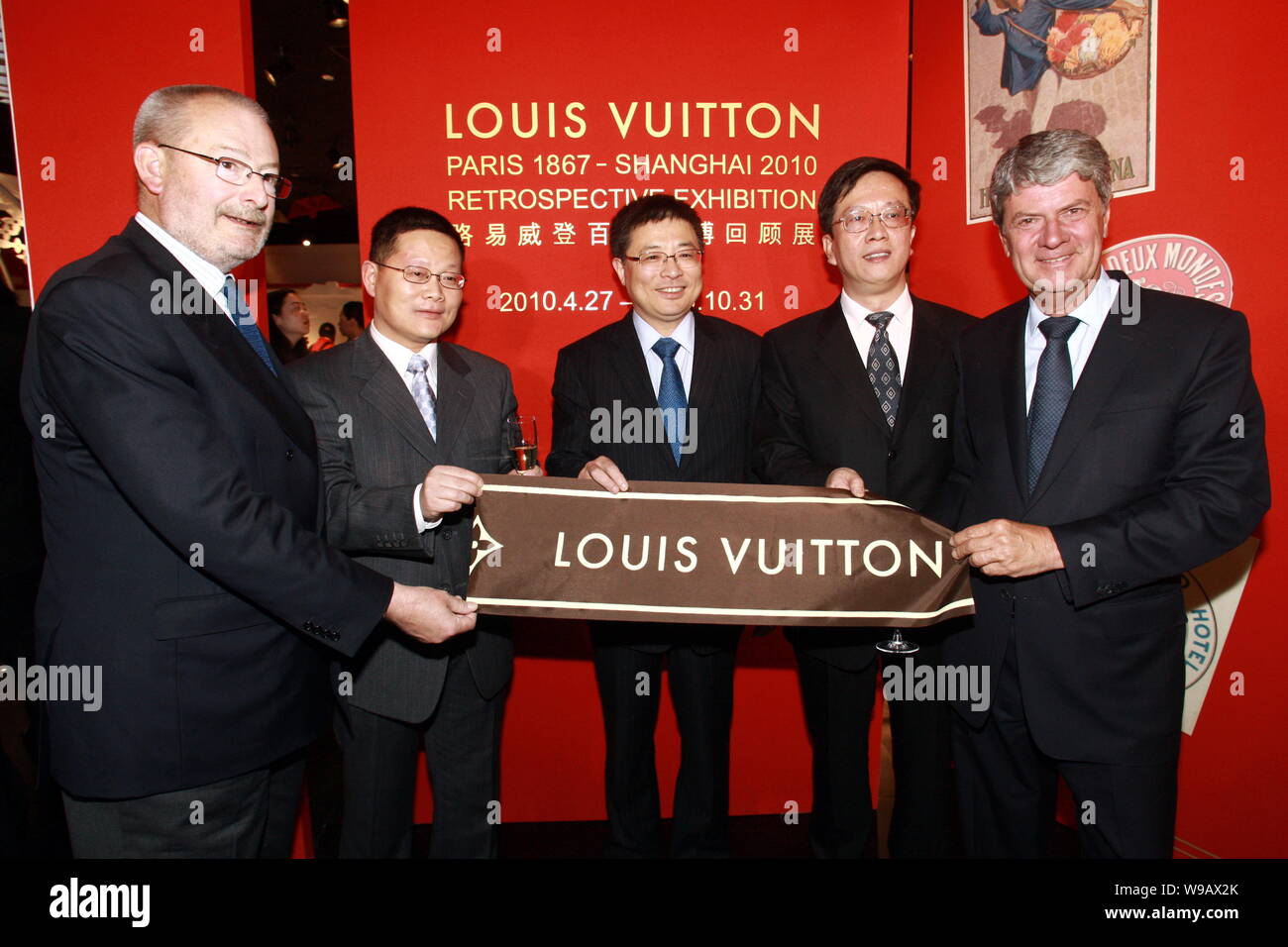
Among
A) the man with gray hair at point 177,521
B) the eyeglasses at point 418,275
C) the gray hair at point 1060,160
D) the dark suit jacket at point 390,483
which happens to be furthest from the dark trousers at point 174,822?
the gray hair at point 1060,160

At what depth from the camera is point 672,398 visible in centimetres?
290

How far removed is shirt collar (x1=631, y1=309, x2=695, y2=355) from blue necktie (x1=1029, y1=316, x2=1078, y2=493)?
1.24 metres

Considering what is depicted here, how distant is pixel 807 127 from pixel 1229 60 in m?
1.46

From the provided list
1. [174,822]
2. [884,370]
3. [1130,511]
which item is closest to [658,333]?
[884,370]

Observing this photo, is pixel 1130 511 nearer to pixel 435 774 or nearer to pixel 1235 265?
pixel 1235 265

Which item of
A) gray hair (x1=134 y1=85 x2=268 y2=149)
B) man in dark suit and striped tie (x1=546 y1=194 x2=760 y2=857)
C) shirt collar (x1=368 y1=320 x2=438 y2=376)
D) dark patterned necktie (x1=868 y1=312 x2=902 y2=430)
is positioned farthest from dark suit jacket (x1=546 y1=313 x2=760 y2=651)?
gray hair (x1=134 y1=85 x2=268 y2=149)

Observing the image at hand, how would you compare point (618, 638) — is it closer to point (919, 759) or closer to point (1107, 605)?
point (919, 759)

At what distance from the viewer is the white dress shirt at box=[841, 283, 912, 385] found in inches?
107

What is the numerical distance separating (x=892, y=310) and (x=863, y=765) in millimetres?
1561

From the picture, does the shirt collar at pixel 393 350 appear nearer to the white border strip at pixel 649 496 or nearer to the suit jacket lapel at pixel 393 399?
the suit jacket lapel at pixel 393 399

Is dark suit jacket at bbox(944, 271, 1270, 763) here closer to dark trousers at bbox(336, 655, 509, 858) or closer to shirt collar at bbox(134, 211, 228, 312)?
dark trousers at bbox(336, 655, 509, 858)

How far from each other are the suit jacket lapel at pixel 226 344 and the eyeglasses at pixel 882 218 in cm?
185

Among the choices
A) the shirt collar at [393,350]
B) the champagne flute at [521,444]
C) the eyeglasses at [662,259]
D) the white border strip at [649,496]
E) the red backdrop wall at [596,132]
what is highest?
the red backdrop wall at [596,132]

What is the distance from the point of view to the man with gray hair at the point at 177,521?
167cm
